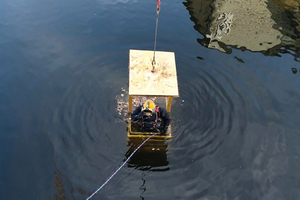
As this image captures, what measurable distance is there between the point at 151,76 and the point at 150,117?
56.1 inches

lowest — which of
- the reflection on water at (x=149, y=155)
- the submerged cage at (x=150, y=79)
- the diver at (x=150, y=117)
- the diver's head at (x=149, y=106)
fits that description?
the reflection on water at (x=149, y=155)

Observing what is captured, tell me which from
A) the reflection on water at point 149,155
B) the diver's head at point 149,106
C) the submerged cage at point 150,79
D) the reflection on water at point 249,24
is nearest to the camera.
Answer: the submerged cage at point 150,79

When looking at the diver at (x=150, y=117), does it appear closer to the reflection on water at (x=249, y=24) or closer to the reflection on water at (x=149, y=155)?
the reflection on water at (x=149, y=155)

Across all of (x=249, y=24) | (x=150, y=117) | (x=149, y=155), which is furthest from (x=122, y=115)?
(x=249, y=24)

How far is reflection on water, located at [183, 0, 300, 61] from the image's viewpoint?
1460 cm

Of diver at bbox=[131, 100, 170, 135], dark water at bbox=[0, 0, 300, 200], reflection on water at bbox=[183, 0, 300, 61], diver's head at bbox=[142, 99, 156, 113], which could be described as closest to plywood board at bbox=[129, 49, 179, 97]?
diver's head at bbox=[142, 99, 156, 113]

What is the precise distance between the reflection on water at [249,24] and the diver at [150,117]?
6487 mm

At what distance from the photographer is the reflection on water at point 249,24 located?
47.9 feet

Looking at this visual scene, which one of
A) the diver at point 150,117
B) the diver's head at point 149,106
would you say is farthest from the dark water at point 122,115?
the diver's head at point 149,106

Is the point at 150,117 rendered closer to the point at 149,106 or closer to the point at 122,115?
the point at 149,106

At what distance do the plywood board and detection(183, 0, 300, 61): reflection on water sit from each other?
5376 mm

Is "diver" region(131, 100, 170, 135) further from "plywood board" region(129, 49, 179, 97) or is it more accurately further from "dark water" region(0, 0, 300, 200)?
"dark water" region(0, 0, 300, 200)

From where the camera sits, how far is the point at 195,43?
14562 mm

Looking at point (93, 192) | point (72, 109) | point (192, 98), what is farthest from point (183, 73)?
point (93, 192)
